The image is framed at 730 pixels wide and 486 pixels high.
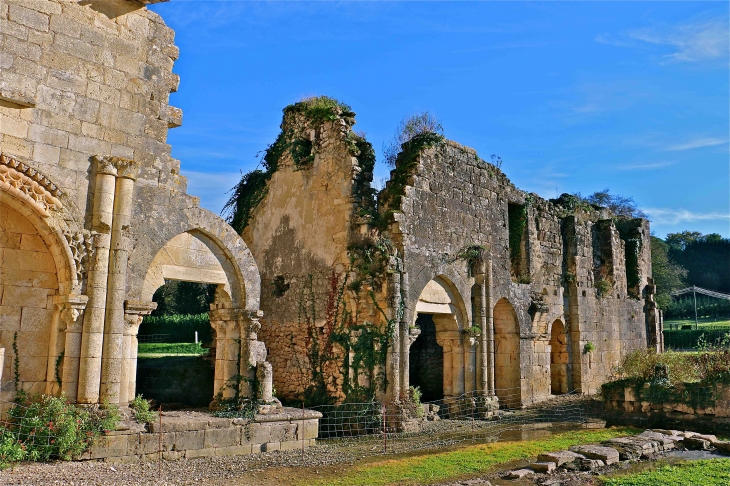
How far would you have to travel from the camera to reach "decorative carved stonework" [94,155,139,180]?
9.68 m

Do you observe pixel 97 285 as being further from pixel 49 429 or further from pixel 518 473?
pixel 518 473

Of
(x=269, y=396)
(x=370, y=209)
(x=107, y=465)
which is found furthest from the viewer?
(x=370, y=209)

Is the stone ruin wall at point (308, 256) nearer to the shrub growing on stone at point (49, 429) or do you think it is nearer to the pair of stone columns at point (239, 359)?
the pair of stone columns at point (239, 359)

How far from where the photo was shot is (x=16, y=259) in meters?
9.19

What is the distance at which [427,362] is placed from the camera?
62.3 feet

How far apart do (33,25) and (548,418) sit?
13.8m

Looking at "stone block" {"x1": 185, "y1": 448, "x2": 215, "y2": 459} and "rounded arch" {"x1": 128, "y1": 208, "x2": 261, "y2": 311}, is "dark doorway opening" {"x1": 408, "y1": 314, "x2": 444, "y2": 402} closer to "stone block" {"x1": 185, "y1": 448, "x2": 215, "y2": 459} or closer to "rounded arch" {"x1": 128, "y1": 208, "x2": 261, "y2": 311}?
"rounded arch" {"x1": 128, "y1": 208, "x2": 261, "y2": 311}

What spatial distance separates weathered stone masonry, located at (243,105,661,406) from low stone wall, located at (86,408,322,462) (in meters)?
2.57

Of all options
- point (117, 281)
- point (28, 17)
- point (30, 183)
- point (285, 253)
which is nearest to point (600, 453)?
point (117, 281)

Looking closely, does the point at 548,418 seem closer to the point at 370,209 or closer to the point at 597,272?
the point at 370,209

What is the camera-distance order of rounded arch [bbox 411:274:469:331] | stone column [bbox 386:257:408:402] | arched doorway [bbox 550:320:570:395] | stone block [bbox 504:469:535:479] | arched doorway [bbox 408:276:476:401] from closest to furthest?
stone block [bbox 504:469:535:479], stone column [bbox 386:257:408:402], rounded arch [bbox 411:274:469:331], arched doorway [bbox 408:276:476:401], arched doorway [bbox 550:320:570:395]

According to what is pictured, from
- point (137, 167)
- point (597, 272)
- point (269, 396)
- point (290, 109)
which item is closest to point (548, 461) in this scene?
point (269, 396)

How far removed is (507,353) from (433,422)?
15.8ft

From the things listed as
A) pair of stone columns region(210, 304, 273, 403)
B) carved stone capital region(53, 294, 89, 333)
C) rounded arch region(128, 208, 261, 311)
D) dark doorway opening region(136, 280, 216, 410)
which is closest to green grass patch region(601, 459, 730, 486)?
pair of stone columns region(210, 304, 273, 403)
